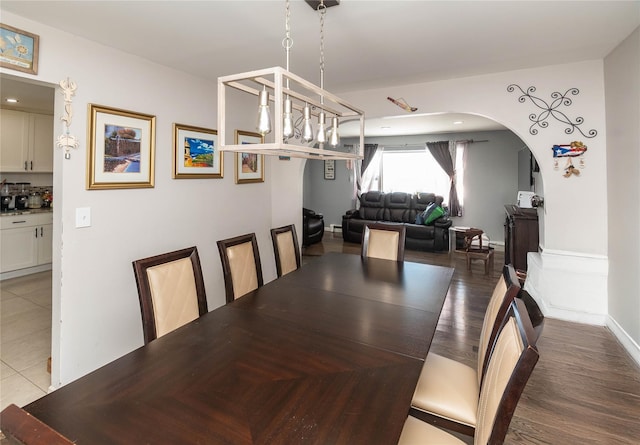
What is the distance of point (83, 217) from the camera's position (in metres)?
2.30

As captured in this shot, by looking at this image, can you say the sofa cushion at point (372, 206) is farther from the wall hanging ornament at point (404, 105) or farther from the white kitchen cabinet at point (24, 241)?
the white kitchen cabinet at point (24, 241)

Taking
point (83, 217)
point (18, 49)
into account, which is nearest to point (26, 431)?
point (83, 217)

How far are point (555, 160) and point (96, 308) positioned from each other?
402cm

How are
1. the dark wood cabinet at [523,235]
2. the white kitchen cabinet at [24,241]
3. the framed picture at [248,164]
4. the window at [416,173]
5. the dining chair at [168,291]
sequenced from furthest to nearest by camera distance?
the window at [416,173] → the white kitchen cabinet at [24,241] → the dark wood cabinet at [523,235] → the framed picture at [248,164] → the dining chair at [168,291]

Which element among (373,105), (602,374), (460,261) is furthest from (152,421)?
(460,261)

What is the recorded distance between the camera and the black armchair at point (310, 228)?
22.0ft

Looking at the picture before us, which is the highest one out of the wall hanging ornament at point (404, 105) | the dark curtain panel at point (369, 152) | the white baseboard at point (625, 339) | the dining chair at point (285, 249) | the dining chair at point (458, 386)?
the dark curtain panel at point (369, 152)

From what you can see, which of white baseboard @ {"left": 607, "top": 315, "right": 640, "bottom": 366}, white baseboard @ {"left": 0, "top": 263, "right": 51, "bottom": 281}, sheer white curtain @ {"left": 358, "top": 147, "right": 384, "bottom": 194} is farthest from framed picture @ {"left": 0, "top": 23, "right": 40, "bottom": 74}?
sheer white curtain @ {"left": 358, "top": 147, "right": 384, "bottom": 194}

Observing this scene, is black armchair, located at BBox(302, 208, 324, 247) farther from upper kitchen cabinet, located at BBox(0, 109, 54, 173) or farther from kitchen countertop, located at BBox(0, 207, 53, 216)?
upper kitchen cabinet, located at BBox(0, 109, 54, 173)

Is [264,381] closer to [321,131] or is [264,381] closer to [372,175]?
[321,131]

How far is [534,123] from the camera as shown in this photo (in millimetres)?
3016

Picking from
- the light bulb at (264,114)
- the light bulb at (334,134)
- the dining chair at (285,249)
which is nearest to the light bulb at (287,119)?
the light bulb at (264,114)

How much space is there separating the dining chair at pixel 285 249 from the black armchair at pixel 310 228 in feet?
12.1

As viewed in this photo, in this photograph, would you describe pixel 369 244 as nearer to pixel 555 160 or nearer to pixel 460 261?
pixel 555 160
